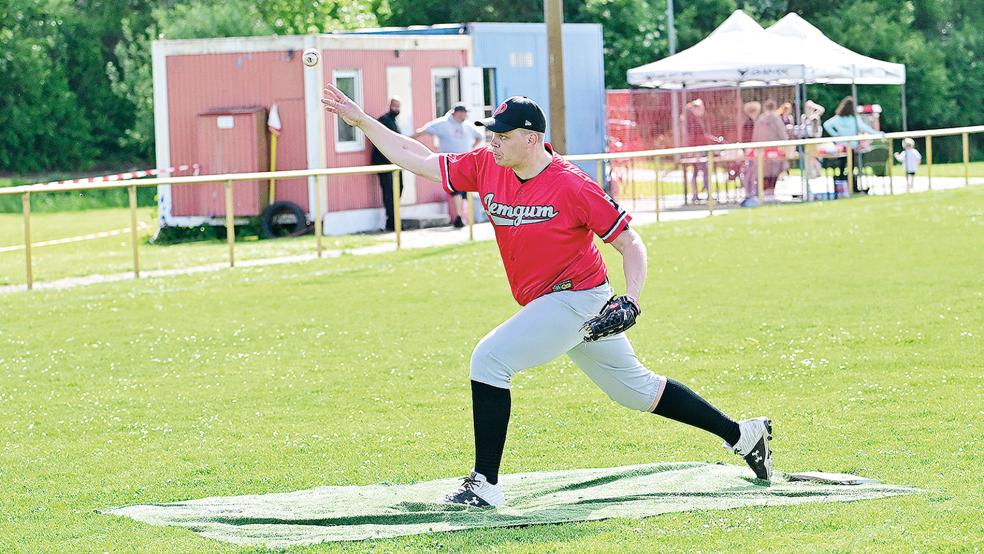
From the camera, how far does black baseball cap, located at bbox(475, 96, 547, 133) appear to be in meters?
6.59

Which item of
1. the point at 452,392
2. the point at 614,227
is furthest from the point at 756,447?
the point at 452,392

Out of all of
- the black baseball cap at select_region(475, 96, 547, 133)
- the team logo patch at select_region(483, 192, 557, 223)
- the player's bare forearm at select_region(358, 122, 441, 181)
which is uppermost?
the black baseball cap at select_region(475, 96, 547, 133)

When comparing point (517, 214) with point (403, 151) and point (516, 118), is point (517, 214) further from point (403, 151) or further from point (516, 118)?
point (403, 151)

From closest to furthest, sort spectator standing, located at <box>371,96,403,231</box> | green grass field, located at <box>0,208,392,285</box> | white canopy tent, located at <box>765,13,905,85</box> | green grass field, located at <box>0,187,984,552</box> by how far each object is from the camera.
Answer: green grass field, located at <box>0,187,984,552</box>
green grass field, located at <box>0,208,392,285</box>
spectator standing, located at <box>371,96,403,231</box>
white canopy tent, located at <box>765,13,905,85</box>

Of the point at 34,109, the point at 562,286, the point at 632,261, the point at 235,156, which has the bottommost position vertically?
the point at 562,286

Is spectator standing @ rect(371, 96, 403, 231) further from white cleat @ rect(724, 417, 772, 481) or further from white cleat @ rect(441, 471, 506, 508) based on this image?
white cleat @ rect(441, 471, 506, 508)

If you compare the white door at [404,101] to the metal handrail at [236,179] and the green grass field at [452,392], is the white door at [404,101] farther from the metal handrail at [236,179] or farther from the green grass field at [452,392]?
the green grass field at [452,392]

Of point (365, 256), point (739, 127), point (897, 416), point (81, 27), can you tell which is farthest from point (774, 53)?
point (81, 27)

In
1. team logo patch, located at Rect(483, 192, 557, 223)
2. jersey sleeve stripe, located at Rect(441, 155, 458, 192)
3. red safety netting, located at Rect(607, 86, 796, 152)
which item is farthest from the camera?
red safety netting, located at Rect(607, 86, 796, 152)

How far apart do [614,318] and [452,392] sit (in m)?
3.84

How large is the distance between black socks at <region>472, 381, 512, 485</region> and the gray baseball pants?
5 cm

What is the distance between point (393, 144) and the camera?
23.7 ft

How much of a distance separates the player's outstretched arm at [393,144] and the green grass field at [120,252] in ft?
37.6

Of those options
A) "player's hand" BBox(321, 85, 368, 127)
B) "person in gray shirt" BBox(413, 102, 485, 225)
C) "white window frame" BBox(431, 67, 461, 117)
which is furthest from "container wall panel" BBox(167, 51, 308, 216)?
"player's hand" BBox(321, 85, 368, 127)
